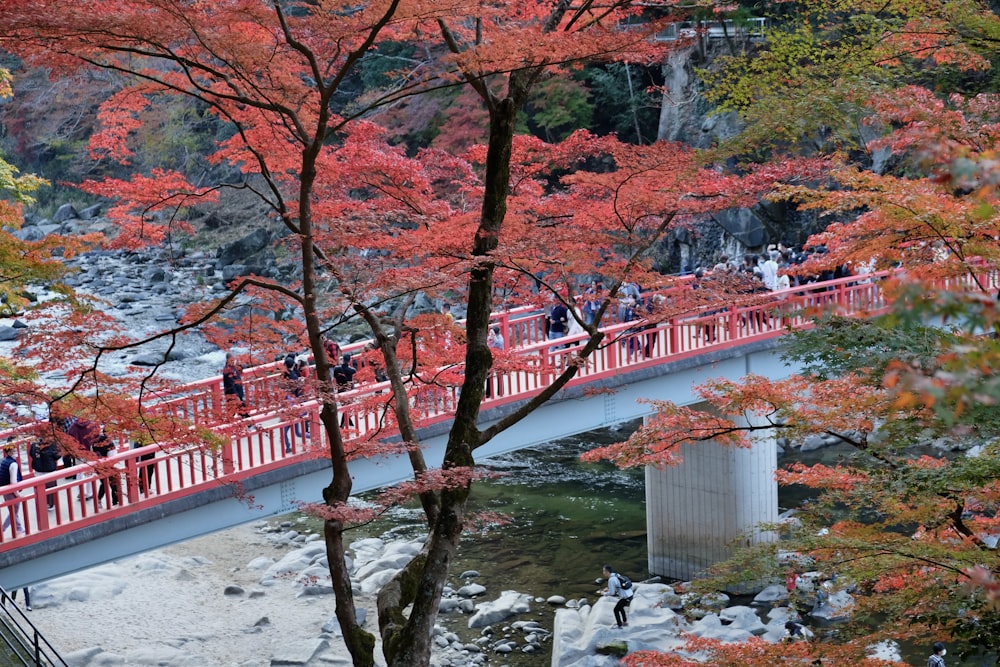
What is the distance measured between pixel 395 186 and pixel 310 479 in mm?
3968

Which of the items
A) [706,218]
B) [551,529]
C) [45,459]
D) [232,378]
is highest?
[706,218]

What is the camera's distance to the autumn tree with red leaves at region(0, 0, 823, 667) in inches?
292

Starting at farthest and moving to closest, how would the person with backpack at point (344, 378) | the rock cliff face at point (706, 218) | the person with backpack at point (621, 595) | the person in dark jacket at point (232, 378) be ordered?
1. the rock cliff face at point (706, 218)
2. the person with backpack at point (621, 595)
3. the person with backpack at point (344, 378)
4. the person in dark jacket at point (232, 378)

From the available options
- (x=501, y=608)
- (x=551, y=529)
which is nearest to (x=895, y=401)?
(x=501, y=608)

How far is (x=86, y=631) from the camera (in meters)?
14.2

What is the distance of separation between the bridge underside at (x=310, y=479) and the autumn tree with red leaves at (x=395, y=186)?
4.34 ft

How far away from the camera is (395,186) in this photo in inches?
402

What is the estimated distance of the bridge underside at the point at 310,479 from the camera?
10.1 metres

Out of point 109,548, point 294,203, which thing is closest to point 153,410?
point 109,548

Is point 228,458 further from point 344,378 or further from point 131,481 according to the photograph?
point 344,378

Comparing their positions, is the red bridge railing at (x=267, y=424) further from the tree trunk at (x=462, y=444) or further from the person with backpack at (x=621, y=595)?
the person with backpack at (x=621, y=595)

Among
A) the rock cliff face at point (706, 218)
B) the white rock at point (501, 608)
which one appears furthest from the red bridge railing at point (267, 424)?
the rock cliff face at point (706, 218)

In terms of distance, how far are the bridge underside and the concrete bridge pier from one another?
1290mm

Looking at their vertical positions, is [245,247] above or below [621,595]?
above
